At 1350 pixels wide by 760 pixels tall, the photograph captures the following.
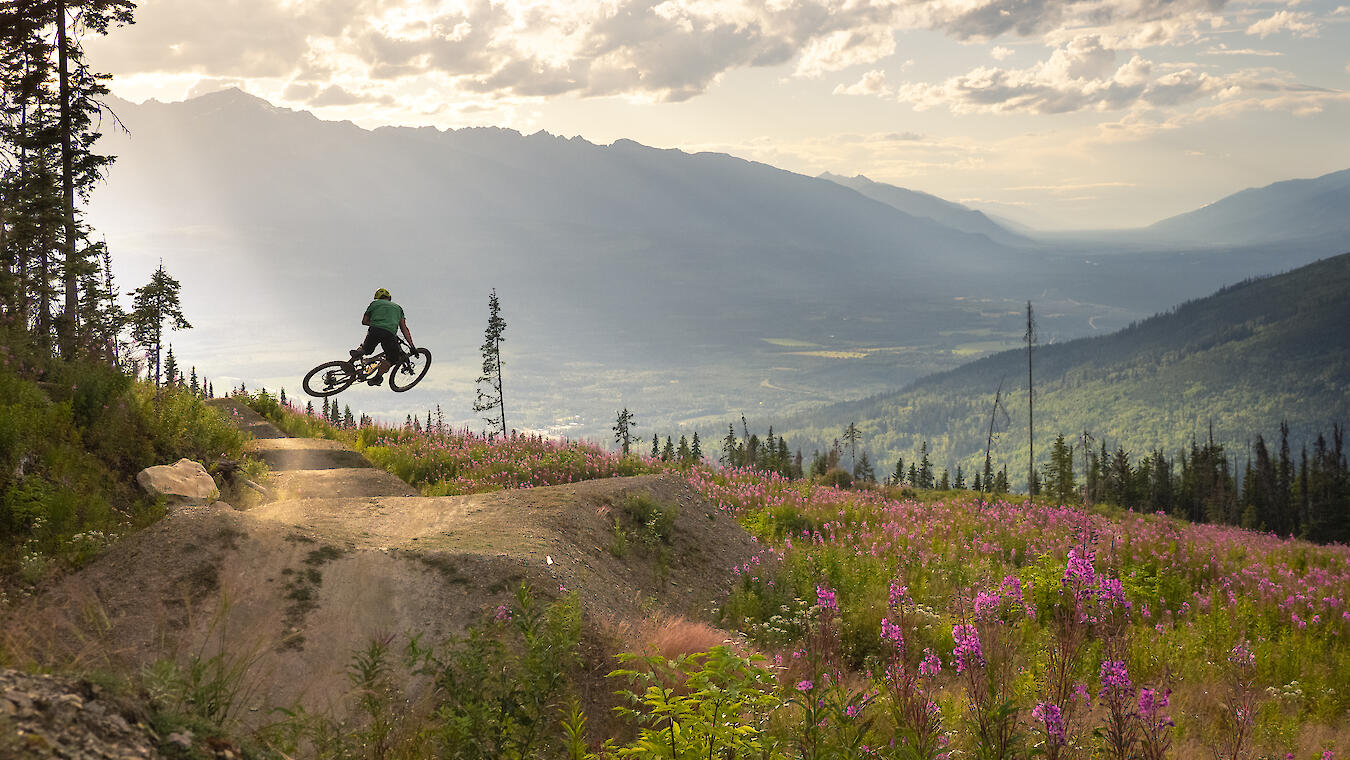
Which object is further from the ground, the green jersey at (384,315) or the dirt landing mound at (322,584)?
the green jersey at (384,315)

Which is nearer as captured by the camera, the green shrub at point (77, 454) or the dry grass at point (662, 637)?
the dry grass at point (662, 637)

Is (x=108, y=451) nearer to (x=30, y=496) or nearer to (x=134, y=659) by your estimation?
(x=30, y=496)

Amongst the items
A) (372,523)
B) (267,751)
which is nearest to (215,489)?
(372,523)

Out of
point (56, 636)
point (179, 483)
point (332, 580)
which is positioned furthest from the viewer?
point (179, 483)

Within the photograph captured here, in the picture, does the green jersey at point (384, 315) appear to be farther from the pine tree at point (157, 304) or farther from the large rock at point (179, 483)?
the pine tree at point (157, 304)

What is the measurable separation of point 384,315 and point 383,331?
14.5 inches

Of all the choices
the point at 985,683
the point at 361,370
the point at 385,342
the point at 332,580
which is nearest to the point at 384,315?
the point at 385,342

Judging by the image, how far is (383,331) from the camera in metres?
16.7

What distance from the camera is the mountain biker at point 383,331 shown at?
1667 centimetres

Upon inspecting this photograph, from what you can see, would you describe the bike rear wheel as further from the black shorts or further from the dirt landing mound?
the dirt landing mound

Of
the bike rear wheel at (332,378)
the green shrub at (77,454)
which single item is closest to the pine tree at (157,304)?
the bike rear wheel at (332,378)

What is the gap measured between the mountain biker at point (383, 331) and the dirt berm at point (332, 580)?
169 inches

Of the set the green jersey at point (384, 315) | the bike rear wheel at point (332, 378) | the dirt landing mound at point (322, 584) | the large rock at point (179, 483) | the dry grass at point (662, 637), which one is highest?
the green jersey at point (384, 315)

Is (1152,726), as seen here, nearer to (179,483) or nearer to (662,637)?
(662,637)
